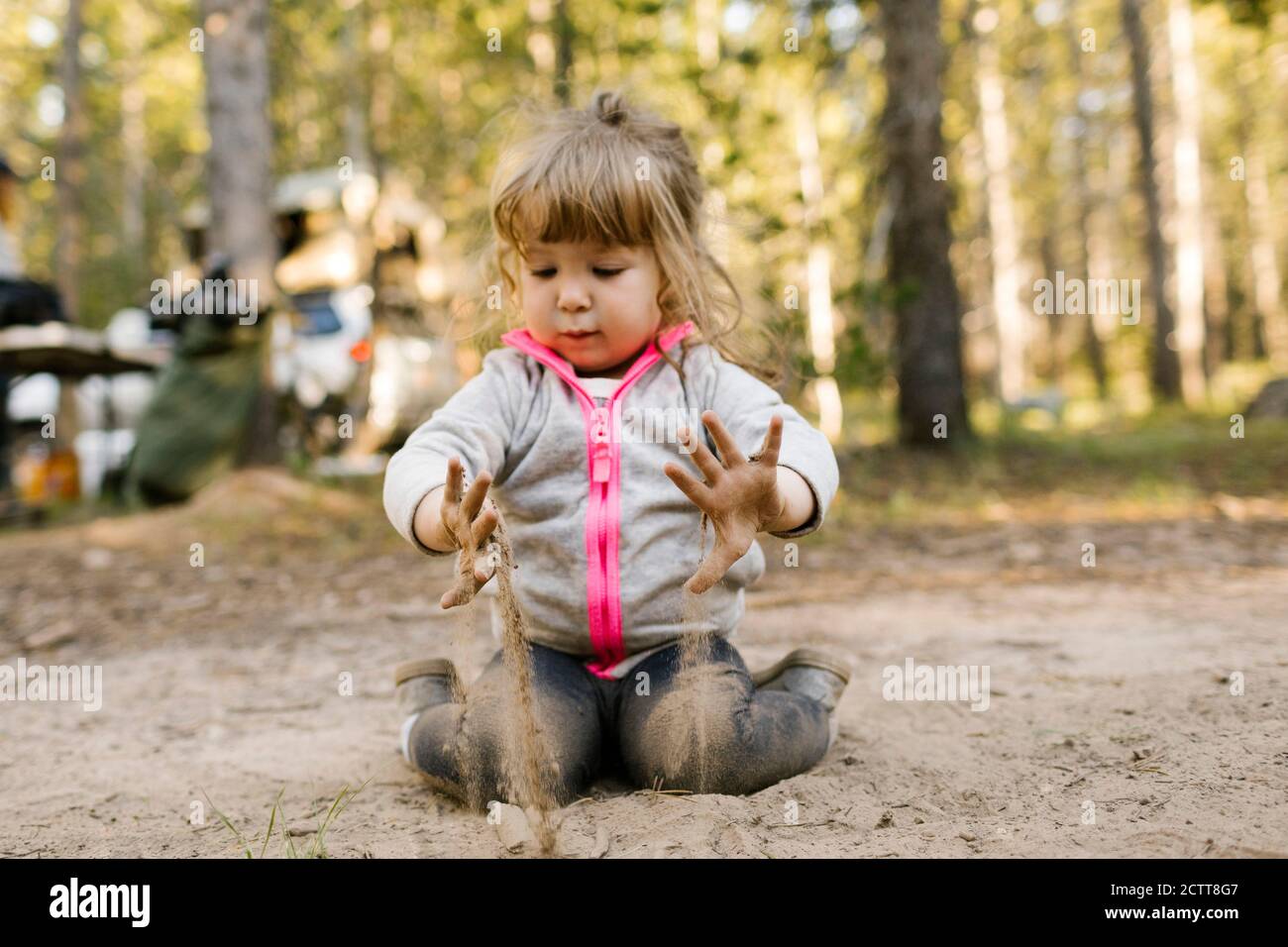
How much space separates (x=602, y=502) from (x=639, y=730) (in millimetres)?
466

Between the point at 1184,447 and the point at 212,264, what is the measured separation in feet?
26.0

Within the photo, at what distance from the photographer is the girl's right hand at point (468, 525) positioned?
1581 mm

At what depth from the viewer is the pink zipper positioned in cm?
210

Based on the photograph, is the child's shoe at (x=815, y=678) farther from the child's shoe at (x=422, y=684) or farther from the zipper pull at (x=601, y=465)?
the child's shoe at (x=422, y=684)

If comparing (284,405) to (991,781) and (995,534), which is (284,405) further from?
(991,781)

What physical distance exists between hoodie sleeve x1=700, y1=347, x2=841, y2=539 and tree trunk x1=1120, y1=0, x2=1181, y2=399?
13.3m

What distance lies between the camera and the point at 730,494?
1.69m

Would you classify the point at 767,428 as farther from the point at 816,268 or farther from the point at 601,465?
the point at 816,268

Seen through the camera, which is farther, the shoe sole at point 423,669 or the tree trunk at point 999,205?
the tree trunk at point 999,205

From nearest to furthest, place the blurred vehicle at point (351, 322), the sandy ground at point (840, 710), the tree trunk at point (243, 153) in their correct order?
1. the sandy ground at point (840, 710)
2. the tree trunk at point (243, 153)
3. the blurred vehicle at point (351, 322)

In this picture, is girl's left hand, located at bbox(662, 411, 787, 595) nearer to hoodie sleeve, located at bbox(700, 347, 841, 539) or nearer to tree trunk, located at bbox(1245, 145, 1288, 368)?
hoodie sleeve, located at bbox(700, 347, 841, 539)

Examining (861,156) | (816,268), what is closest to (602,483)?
(861,156)

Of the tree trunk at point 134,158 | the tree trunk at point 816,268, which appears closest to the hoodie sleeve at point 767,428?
the tree trunk at point 816,268

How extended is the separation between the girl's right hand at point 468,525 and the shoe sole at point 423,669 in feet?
2.97
